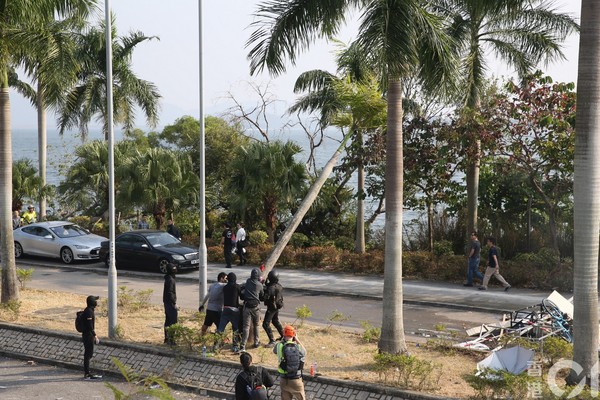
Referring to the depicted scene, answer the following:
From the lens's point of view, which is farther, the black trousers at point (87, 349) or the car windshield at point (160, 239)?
the car windshield at point (160, 239)

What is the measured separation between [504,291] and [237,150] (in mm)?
10578

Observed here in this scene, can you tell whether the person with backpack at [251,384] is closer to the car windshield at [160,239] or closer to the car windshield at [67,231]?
the car windshield at [160,239]

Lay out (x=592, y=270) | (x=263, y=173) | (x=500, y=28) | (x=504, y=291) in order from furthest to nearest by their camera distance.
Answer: (x=263, y=173)
(x=500, y=28)
(x=504, y=291)
(x=592, y=270)

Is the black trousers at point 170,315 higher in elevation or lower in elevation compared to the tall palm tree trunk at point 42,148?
lower

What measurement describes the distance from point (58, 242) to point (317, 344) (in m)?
14.9

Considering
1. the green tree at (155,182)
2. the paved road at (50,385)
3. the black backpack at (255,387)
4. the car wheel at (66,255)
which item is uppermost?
the green tree at (155,182)

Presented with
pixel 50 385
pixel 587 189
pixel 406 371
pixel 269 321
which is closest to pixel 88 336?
pixel 50 385

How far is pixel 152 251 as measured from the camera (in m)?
25.9

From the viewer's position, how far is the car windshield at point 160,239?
26298 mm

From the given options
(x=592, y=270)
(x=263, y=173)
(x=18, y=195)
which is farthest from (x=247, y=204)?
(x=592, y=270)

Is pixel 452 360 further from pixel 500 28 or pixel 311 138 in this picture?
pixel 311 138

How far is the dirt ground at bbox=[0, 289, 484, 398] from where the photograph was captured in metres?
13.7

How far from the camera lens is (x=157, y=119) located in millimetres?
35000

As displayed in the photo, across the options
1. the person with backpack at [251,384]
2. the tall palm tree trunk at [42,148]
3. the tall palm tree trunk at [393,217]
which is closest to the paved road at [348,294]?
the tall palm tree trunk at [393,217]
